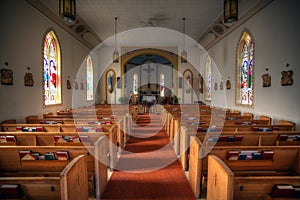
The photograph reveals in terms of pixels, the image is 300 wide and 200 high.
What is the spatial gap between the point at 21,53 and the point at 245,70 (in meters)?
7.19

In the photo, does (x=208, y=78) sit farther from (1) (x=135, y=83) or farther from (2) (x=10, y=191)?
(2) (x=10, y=191)

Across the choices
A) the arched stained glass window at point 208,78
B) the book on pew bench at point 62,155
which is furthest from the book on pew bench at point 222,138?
the arched stained glass window at point 208,78

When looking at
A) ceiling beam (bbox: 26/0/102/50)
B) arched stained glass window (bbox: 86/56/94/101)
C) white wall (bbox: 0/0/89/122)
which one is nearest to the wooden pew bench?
white wall (bbox: 0/0/89/122)

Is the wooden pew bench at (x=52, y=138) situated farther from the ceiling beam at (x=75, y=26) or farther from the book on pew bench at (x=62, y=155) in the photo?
the ceiling beam at (x=75, y=26)

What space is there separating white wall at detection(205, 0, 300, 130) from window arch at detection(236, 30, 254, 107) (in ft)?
0.95

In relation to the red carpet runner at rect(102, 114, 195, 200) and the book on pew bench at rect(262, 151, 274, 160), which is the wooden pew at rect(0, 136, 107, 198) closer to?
the red carpet runner at rect(102, 114, 195, 200)

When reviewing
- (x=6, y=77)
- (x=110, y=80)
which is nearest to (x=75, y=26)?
(x=6, y=77)

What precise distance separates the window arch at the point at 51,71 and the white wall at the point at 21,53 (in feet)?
1.06

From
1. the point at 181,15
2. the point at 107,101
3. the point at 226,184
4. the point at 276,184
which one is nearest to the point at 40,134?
the point at 226,184

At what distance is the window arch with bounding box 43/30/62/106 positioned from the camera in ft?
23.7

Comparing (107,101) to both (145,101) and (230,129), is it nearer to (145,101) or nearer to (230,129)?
(145,101)

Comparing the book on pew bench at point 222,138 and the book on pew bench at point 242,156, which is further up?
the book on pew bench at point 222,138

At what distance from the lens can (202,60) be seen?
1405 cm

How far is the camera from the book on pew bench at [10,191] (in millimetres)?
1612
